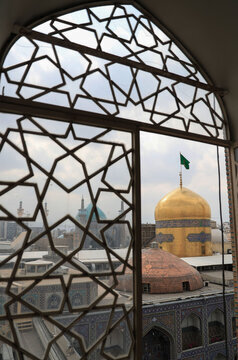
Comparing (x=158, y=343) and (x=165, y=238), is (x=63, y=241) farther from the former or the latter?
(x=158, y=343)

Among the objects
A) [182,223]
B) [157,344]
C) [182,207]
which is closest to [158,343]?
[157,344]

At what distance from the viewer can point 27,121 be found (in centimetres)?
171

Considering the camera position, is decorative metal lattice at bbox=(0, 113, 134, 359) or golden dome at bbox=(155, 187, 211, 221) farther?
golden dome at bbox=(155, 187, 211, 221)

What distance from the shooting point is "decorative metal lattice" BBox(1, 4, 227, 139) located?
1.81 m

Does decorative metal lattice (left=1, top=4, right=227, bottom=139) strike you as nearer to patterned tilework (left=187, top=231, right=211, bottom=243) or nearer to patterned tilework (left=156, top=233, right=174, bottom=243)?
patterned tilework (left=187, top=231, right=211, bottom=243)

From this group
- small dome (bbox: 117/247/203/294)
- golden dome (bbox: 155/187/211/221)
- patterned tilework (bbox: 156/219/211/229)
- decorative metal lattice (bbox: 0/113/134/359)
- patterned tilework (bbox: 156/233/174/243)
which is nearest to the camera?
decorative metal lattice (bbox: 0/113/134/359)

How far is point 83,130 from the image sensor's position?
6.17ft

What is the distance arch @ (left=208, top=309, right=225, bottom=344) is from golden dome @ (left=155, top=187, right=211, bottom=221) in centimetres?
203

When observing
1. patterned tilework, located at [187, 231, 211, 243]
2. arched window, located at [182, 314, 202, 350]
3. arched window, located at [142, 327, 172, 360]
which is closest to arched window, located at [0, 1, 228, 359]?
patterned tilework, located at [187, 231, 211, 243]

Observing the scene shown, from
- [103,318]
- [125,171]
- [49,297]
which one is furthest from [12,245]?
[125,171]

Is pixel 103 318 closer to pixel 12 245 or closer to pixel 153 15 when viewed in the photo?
pixel 12 245

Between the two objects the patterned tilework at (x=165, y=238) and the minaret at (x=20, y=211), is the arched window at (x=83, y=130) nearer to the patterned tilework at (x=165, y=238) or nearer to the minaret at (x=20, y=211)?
the minaret at (x=20, y=211)

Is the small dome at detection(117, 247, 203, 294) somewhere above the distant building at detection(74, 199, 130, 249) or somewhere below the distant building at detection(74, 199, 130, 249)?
below

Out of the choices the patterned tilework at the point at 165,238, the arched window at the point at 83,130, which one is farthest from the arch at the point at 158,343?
the arched window at the point at 83,130
